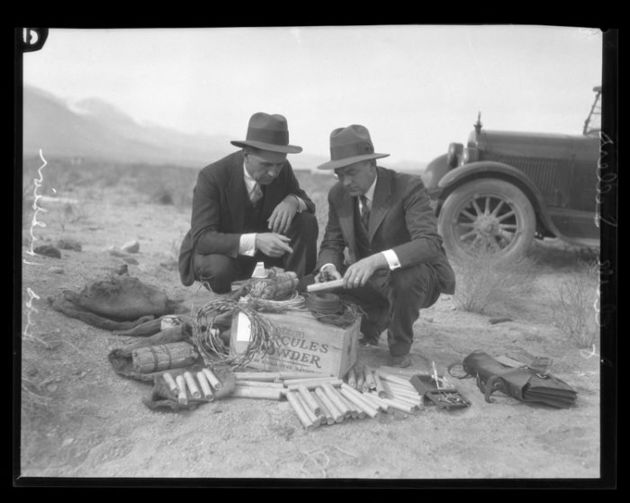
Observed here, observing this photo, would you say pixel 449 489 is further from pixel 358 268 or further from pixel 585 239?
pixel 585 239

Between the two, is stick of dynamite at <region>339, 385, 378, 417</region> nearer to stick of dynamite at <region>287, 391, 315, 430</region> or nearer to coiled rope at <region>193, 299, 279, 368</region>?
stick of dynamite at <region>287, 391, 315, 430</region>

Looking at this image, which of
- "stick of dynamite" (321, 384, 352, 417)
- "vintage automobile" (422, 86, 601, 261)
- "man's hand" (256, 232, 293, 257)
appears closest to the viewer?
"stick of dynamite" (321, 384, 352, 417)

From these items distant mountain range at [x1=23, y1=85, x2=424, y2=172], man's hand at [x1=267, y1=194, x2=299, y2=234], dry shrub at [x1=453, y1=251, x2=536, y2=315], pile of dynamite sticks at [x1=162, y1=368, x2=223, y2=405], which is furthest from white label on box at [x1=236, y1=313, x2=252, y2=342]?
dry shrub at [x1=453, y1=251, x2=536, y2=315]

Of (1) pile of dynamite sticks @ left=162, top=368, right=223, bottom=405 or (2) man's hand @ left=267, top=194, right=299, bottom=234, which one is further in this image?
(2) man's hand @ left=267, top=194, right=299, bottom=234

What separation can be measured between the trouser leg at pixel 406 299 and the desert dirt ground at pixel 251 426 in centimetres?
20

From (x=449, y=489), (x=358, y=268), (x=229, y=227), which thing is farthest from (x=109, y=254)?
(x=449, y=489)

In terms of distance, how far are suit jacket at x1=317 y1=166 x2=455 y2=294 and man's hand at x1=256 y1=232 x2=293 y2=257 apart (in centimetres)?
34

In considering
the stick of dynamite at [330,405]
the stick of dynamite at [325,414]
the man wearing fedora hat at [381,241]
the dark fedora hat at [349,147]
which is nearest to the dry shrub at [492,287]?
the man wearing fedora hat at [381,241]

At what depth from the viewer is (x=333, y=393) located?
4797mm

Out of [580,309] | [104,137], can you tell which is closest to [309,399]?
[580,309]

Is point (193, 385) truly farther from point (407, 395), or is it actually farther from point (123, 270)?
point (407, 395)

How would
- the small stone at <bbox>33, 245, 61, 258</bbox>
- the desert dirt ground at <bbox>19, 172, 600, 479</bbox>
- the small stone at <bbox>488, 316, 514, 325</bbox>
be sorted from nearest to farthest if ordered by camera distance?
the desert dirt ground at <bbox>19, 172, 600, 479</bbox> < the small stone at <bbox>33, 245, 61, 258</bbox> < the small stone at <bbox>488, 316, 514, 325</bbox>

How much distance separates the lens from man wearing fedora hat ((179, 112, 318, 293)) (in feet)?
17.4

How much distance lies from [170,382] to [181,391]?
16 centimetres
